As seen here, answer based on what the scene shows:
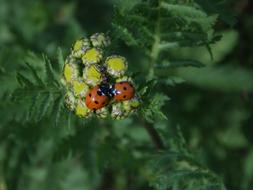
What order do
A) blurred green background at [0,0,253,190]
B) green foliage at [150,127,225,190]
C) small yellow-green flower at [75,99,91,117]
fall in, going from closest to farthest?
small yellow-green flower at [75,99,91,117] < green foliage at [150,127,225,190] < blurred green background at [0,0,253,190]

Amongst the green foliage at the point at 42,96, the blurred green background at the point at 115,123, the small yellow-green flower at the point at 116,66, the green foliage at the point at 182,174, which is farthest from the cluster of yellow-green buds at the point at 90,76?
the blurred green background at the point at 115,123

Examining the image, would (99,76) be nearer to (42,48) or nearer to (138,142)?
(138,142)

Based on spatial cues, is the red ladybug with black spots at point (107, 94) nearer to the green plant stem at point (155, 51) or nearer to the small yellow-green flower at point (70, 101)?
the small yellow-green flower at point (70, 101)

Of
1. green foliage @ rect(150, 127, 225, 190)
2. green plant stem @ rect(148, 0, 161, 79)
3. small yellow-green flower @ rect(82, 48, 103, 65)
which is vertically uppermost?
green plant stem @ rect(148, 0, 161, 79)

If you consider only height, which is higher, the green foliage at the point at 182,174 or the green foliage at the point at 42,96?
the green foliage at the point at 42,96

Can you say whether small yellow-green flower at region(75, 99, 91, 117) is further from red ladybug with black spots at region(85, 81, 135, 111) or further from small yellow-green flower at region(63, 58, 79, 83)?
small yellow-green flower at region(63, 58, 79, 83)

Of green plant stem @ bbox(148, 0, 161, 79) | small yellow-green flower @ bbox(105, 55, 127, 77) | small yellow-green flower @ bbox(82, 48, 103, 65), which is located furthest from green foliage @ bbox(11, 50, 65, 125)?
green plant stem @ bbox(148, 0, 161, 79)

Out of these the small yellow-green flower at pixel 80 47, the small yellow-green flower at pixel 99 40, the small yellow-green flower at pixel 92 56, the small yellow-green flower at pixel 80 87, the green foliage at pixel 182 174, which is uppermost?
the small yellow-green flower at pixel 99 40
